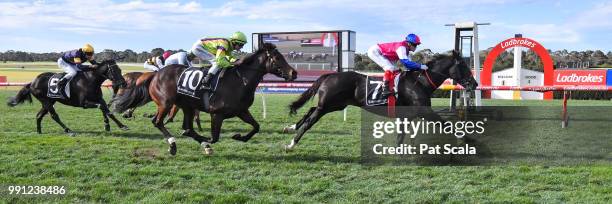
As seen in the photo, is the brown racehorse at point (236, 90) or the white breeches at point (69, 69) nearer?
the brown racehorse at point (236, 90)

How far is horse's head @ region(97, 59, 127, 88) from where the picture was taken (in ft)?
33.0

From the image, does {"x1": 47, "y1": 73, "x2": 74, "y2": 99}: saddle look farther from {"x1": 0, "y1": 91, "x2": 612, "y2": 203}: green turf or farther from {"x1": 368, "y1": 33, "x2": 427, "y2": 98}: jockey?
{"x1": 368, "y1": 33, "x2": 427, "y2": 98}: jockey

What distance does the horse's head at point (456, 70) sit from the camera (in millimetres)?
7770

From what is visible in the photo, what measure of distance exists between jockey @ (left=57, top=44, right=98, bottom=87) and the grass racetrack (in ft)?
5.85

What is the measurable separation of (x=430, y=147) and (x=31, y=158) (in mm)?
4901

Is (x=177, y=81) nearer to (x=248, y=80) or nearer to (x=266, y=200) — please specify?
(x=248, y=80)

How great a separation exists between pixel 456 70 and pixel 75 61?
6.58m

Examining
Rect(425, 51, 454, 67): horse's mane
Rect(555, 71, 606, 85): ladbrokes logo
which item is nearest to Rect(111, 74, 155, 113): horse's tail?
Rect(425, 51, 454, 67): horse's mane

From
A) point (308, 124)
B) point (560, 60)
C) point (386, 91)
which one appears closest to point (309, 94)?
point (308, 124)

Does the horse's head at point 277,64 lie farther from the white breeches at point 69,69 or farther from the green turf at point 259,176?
the white breeches at point 69,69

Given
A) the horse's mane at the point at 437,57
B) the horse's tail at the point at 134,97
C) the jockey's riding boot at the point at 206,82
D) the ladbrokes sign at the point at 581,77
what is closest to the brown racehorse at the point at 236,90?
the jockey's riding boot at the point at 206,82

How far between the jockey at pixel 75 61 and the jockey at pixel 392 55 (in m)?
5.20

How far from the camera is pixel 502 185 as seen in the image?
5.43 m

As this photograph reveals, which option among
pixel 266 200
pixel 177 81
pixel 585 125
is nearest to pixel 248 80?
pixel 177 81
